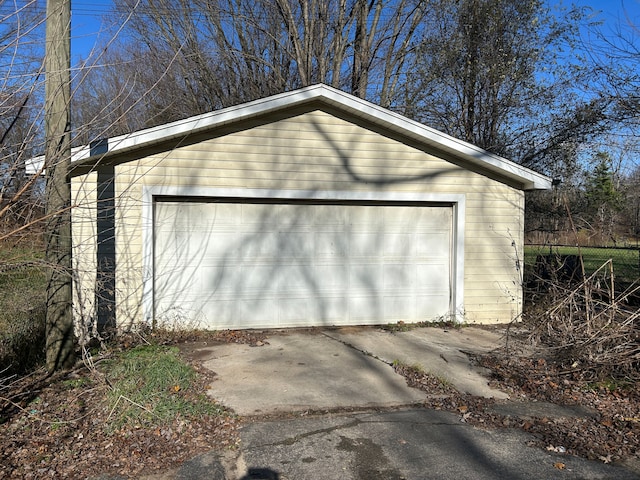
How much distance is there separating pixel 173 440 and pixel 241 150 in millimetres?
4826

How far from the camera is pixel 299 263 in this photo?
820 centimetres

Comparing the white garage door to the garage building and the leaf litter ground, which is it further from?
the leaf litter ground

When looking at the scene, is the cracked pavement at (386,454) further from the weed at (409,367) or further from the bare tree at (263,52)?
the bare tree at (263,52)

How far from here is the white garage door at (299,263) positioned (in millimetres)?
7723

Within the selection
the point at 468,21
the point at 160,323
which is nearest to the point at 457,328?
the point at 160,323

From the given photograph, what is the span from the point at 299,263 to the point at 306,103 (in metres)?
2.56

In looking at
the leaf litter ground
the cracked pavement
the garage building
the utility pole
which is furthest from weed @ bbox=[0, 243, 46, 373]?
the cracked pavement

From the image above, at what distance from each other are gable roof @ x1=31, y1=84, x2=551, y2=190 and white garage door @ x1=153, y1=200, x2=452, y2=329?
102 cm

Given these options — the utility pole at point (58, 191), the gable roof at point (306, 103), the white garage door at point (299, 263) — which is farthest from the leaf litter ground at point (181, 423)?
the gable roof at point (306, 103)

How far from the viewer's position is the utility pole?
5.00 m

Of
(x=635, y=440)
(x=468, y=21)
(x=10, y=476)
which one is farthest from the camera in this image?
(x=468, y=21)

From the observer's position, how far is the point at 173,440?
400cm

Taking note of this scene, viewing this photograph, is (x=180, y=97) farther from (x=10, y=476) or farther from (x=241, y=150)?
(x=10, y=476)

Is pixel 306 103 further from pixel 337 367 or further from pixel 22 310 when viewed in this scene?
pixel 22 310
